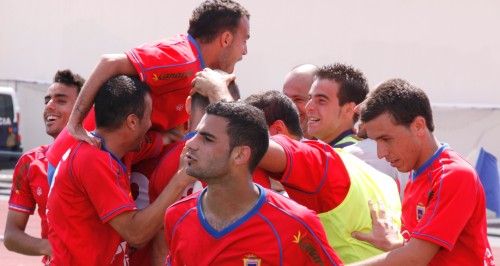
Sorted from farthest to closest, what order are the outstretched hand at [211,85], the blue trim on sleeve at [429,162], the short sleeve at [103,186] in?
the short sleeve at [103,186]
the outstretched hand at [211,85]
the blue trim on sleeve at [429,162]

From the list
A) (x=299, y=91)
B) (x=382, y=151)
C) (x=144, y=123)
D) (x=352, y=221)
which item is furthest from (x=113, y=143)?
(x=299, y=91)

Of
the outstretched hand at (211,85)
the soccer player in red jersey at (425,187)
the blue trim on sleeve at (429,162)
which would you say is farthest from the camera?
the outstretched hand at (211,85)

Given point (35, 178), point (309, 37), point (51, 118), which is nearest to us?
point (35, 178)

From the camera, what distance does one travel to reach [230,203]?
469 cm

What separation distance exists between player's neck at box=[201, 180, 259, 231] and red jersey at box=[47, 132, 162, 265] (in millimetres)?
771

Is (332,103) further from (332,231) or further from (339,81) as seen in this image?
(332,231)

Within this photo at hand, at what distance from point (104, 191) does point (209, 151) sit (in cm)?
86

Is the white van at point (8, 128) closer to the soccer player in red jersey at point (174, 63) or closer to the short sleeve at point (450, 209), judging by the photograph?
the soccer player in red jersey at point (174, 63)

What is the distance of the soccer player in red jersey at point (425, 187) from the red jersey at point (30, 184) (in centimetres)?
239

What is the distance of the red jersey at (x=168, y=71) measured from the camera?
556 cm

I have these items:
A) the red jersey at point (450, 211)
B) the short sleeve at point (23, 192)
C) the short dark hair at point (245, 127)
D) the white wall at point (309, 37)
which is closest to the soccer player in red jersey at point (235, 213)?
the short dark hair at point (245, 127)

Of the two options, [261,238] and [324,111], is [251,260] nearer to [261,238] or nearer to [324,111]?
[261,238]

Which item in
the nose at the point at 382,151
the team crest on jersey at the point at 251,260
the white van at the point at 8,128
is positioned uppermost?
the nose at the point at 382,151

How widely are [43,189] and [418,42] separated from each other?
14.4m
